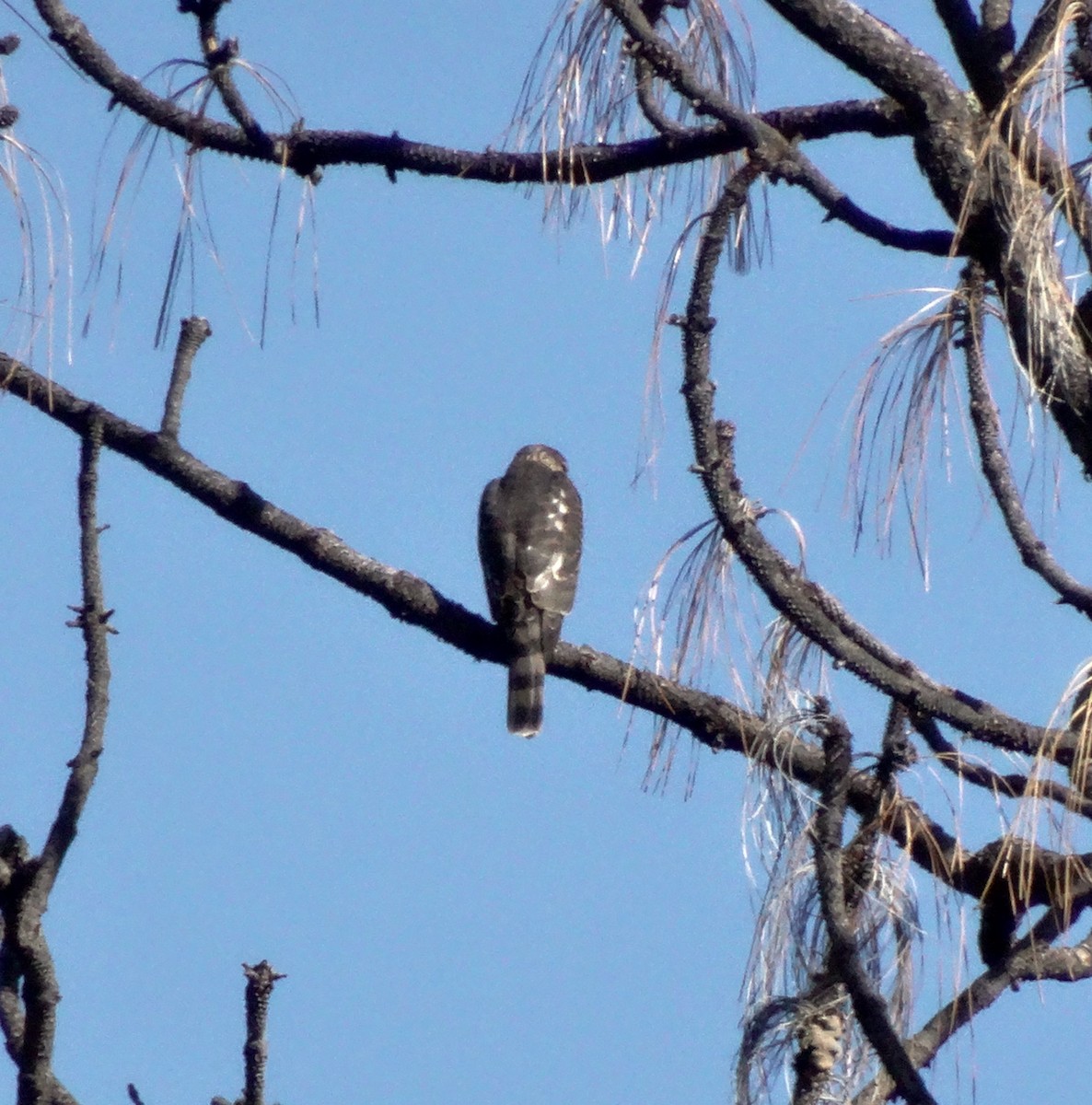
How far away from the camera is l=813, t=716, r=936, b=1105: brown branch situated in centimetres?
293

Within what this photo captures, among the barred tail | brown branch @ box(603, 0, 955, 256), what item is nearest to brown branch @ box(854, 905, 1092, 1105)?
brown branch @ box(603, 0, 955, 256)

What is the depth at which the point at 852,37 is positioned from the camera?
363 centimetres

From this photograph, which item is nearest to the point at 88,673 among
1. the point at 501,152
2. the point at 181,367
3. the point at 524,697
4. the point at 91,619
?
the point at 91,619

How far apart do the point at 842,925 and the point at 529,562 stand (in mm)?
3242

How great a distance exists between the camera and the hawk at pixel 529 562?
217 inches

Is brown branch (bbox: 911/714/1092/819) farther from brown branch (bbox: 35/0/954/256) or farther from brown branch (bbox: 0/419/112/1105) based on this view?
brown branch (bbox: 0/419/112/1105)

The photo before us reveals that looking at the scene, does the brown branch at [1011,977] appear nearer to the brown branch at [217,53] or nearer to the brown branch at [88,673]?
the brown branch at [88,673]

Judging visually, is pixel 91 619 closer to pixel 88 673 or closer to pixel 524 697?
pixel 88 673

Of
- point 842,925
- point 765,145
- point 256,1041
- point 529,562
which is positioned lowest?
point 256,1041

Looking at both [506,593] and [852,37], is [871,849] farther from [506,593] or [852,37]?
[506,593]

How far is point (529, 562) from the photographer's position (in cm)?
619

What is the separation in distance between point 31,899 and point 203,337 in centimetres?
153

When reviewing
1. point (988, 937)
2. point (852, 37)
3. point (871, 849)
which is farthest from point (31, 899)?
point (852, 37)

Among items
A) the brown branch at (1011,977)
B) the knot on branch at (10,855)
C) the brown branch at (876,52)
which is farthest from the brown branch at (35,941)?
the brown branch at (876,52)
